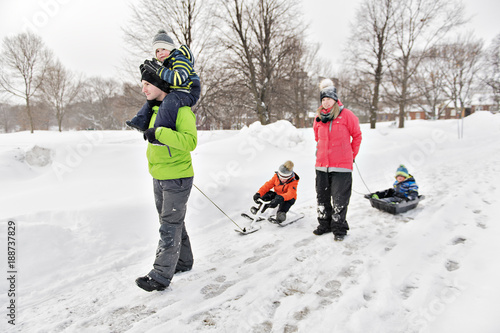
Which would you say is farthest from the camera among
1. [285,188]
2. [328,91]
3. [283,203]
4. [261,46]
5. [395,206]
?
[261,46]

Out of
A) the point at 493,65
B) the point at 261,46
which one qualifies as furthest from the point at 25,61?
the point at 493,65

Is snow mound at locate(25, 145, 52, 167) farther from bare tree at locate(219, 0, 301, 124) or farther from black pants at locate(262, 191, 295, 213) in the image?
bare tree at locate(219, 0, 301, 124)

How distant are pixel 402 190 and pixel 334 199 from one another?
1.88m

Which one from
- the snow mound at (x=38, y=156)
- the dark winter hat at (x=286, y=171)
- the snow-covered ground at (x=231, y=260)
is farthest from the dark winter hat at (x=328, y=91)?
the snow mound at (x=38, y=156)

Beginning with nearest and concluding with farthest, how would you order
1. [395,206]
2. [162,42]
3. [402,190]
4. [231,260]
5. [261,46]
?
[162,42] → [231,260] → [395,206] → [402,190] → [261,46]

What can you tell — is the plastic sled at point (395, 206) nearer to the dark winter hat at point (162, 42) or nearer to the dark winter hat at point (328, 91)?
the dark winter hat at point (328, 91)

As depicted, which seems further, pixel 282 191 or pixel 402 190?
pixel 402 190

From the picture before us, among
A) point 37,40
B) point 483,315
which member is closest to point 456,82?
point 483,315

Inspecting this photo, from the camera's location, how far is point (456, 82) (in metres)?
35.2

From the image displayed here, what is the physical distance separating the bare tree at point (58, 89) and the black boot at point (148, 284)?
29.8 m

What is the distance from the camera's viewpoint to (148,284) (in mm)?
2182

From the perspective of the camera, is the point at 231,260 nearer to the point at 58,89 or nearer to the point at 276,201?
the point at 276,201

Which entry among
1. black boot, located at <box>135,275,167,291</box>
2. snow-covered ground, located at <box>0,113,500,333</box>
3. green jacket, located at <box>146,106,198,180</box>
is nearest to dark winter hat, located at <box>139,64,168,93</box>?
green jacket, located at <box>146,106,198,180</box>

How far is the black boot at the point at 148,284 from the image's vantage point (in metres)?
2.17
